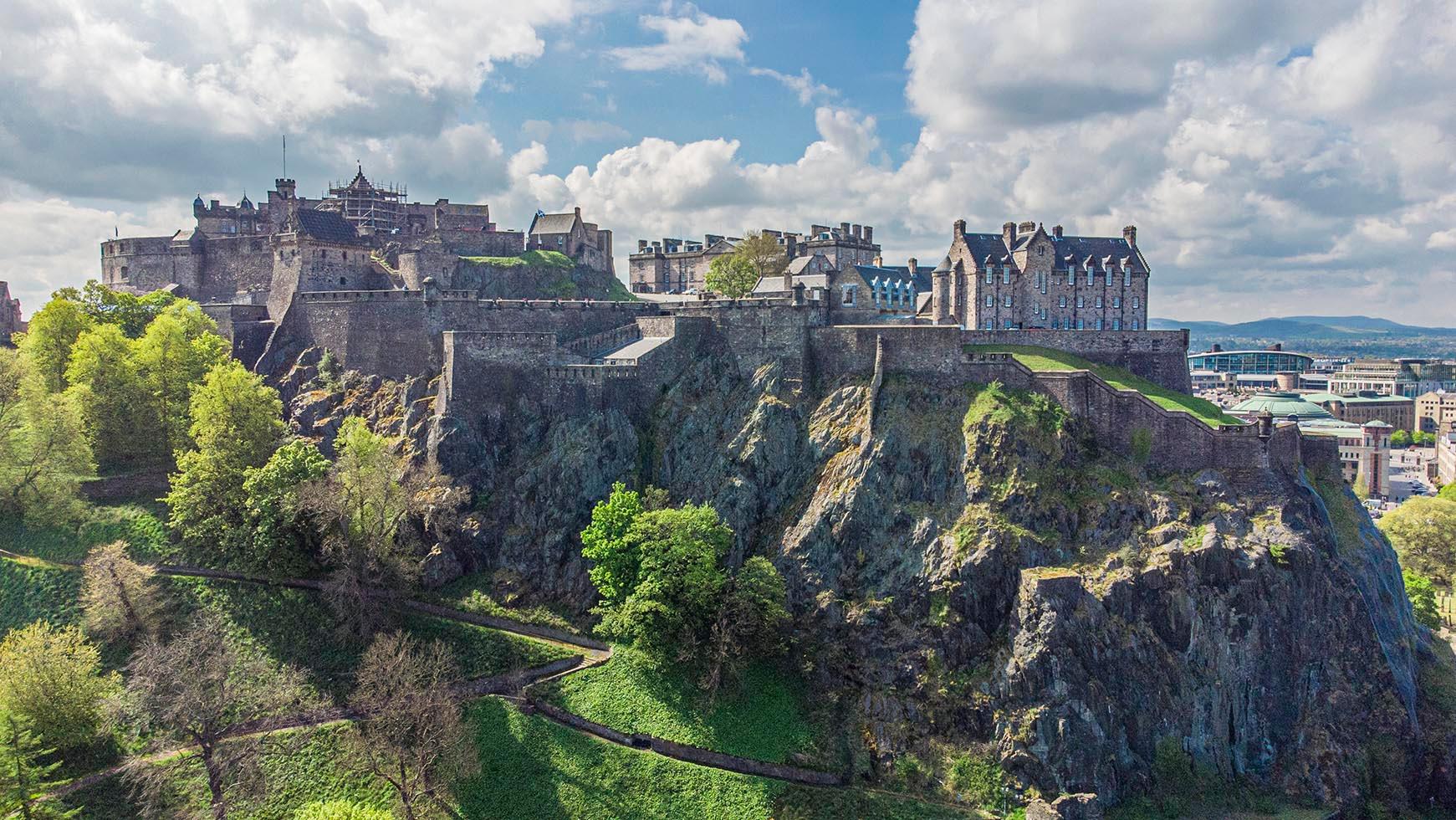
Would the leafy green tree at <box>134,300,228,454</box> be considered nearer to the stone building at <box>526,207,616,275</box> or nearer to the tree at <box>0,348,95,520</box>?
the tree at <box>0,348,95,520</box>

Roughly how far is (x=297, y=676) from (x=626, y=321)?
26929mm

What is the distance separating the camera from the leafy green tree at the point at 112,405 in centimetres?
5459

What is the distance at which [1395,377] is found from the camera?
179m

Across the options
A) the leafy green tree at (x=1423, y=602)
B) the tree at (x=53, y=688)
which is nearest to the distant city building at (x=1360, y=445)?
the leafy green tree at (x=1423, y=602)

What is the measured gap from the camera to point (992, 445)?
46.4 metres

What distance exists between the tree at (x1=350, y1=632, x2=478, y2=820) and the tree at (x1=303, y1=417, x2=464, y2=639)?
151 inches

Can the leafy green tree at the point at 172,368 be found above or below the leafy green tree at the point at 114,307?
below

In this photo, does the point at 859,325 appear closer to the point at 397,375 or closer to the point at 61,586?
the point at 397,375

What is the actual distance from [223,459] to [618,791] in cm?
2680

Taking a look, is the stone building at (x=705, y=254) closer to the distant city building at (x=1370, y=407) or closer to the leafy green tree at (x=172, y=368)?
the leafy green tree at (x=172, y=368)

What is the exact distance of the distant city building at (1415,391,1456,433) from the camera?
14838 centimetres

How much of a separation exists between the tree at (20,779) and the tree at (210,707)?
344 cm

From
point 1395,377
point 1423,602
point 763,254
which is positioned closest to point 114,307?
point 763,254

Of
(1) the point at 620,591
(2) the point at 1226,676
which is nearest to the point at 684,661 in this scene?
(1) the point at 620,591
